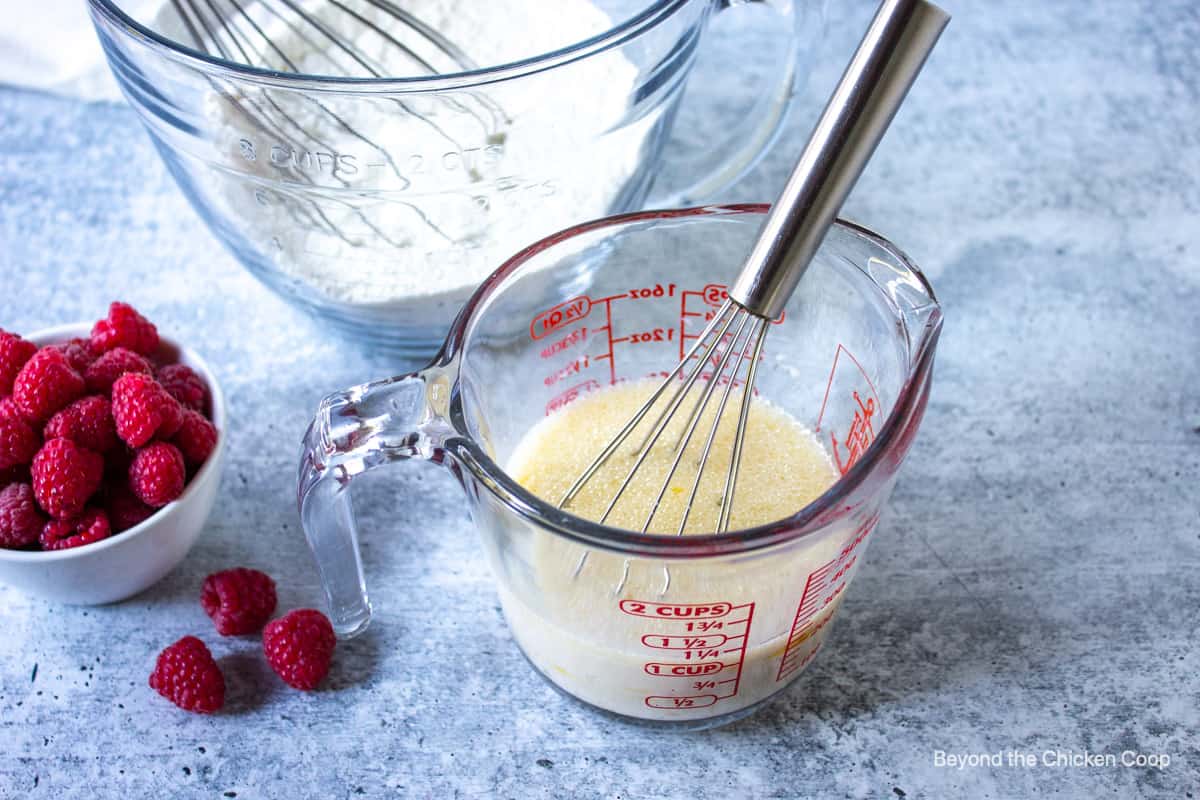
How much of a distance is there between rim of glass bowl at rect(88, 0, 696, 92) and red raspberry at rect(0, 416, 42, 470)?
262 millimetres

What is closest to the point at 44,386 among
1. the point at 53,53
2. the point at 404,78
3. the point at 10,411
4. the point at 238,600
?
the point at 10,411

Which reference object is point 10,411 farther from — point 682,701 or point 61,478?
point 682,701

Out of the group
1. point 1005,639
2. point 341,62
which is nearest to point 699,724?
point 1005,639

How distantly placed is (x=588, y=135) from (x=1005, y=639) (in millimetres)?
454

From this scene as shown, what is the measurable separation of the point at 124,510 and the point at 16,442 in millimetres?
81

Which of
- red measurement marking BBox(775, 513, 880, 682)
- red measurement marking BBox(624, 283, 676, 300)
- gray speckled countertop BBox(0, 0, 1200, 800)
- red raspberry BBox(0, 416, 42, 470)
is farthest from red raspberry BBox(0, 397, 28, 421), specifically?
red measurement marking BBox(775, 513, 880, 682)

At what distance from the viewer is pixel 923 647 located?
2.61ft

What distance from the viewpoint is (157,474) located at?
Result: 771 millimetres

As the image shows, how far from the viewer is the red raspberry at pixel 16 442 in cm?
76

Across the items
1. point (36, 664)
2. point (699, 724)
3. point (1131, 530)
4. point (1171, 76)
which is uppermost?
point (1171, 76)

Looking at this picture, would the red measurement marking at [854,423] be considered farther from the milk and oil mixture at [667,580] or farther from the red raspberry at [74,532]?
the red raspberry at [74,532]

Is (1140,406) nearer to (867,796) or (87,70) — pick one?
(867,796)

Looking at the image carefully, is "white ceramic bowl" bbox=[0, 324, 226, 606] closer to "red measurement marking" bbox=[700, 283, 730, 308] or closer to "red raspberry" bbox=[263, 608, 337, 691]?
"red raspberry" bbox=[263, 608, 337, 691]

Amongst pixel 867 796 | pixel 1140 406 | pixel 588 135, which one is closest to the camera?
pixel 867 796
